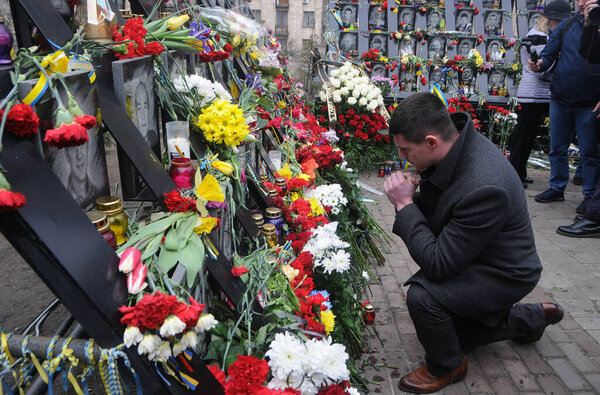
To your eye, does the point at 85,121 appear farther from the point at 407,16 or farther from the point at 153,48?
the point at 407,16

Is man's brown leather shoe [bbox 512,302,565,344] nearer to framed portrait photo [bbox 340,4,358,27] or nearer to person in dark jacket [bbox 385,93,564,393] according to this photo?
person in dark jacket [bbox 385,93,564,393]

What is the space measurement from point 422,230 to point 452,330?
→ 54 cm

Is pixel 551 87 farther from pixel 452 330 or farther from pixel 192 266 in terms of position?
pixel 192 266

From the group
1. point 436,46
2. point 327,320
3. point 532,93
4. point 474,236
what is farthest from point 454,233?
point 436,46

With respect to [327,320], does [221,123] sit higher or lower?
higher

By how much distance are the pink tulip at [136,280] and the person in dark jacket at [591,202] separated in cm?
439

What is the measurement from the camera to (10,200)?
0.97 m

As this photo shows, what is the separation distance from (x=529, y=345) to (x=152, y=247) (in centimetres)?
245

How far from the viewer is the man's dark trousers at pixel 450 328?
2303mm

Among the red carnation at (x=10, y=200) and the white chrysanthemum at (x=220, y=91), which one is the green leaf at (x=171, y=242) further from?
the white chrysanthemum at (x=220, y=91)

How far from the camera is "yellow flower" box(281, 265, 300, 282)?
2.08 metres

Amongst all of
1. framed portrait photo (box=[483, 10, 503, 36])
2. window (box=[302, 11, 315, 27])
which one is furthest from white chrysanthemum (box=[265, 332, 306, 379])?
window (box=[302, 11, 315, 27])

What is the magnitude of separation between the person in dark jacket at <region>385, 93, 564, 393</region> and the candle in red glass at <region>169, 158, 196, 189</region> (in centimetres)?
104

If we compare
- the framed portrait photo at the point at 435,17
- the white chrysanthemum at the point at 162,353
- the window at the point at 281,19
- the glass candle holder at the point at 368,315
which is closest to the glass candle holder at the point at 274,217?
the glass candle holder at the point at 368,315
